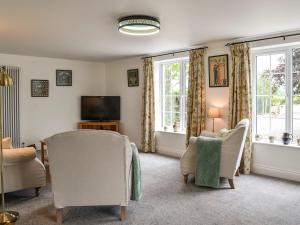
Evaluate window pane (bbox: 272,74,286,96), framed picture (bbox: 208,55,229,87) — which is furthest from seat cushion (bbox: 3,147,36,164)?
window pane (bbox: 272,74,286,96)

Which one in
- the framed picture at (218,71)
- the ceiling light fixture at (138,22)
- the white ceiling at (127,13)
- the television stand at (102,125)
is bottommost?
the television stand at (102,125)

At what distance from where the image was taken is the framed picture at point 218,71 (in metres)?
5.15

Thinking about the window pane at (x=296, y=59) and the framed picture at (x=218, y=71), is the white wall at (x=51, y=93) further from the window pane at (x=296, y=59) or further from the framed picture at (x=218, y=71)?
the window pane at (x=296, y=59)

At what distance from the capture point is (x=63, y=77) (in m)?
7.41

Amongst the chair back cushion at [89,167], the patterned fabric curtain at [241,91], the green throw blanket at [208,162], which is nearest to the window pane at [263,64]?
the patterned fabric curtain at [241,91]

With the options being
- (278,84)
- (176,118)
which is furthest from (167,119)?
(278,84)

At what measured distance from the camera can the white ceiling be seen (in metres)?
3.18

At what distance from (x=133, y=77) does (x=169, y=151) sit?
2183mm

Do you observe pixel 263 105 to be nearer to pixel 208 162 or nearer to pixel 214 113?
pixel 214 113

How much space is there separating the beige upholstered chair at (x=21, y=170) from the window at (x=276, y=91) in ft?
12.0

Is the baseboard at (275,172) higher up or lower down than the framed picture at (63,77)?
lower down

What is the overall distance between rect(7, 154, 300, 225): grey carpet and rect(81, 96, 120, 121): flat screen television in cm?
350

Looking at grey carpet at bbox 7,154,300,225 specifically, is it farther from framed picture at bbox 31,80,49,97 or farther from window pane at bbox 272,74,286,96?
framed picture at bbox 31,80,49,97

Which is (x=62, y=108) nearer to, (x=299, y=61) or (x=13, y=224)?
(x=13, y=224)
